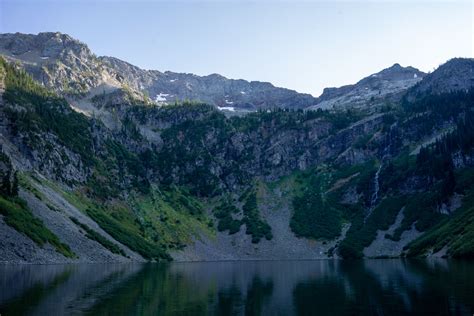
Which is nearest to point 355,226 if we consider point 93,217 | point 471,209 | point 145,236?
point 471,209

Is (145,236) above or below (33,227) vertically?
below

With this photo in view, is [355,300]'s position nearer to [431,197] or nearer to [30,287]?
[30,287]

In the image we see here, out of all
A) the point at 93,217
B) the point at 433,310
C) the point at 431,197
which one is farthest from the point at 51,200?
the point at 431,197

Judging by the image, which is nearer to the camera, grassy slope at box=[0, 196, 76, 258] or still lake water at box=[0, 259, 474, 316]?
still lake water at box=[0, 259, 474, 316]

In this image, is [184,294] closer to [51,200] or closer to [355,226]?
[51,200]

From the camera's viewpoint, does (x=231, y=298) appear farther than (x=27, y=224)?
No

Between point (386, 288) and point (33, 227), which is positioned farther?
point (33, 227)

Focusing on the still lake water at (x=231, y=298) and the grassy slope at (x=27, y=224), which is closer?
the still lake water at (x=231, y=298)

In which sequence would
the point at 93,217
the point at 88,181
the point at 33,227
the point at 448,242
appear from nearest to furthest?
the point at 33,227 → the point at 448,242 → the point at 93,217 → the point at 88,181

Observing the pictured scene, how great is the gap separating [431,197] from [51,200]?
451 ft

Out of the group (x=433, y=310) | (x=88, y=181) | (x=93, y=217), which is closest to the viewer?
(x=433, y=310)

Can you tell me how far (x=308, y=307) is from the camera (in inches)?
1633

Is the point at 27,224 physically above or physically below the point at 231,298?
below

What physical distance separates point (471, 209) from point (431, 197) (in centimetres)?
3651
